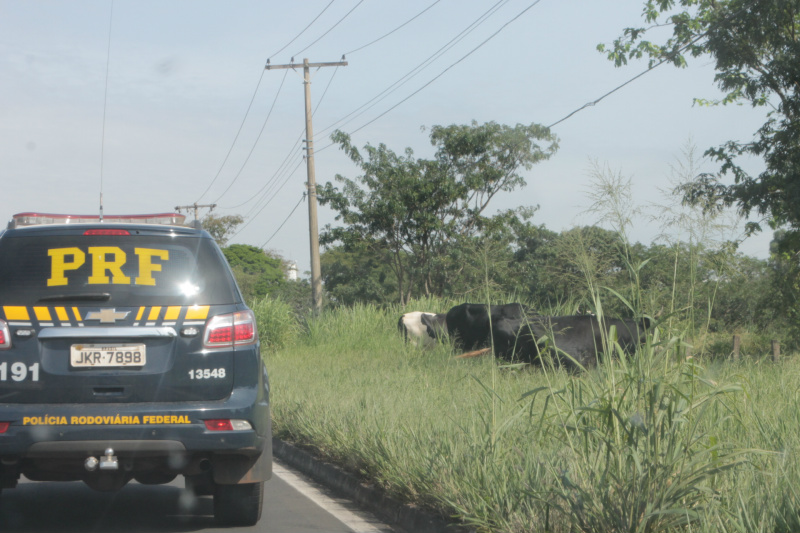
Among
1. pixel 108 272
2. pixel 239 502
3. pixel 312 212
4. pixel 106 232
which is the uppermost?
pixel 312 212

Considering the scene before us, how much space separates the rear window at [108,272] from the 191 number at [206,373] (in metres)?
0.40

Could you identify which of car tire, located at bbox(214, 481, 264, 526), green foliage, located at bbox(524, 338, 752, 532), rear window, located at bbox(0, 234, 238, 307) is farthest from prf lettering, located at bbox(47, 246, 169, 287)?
green foliage, located at bbox(524, 338, 752, 532)

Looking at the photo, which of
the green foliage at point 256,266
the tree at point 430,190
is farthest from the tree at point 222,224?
the tree at point 430,190

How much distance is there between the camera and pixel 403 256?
100 feet

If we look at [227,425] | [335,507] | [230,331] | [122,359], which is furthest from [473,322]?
[122,359]

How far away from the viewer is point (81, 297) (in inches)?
193

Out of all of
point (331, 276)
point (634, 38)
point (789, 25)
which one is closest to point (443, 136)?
point (634, 38)

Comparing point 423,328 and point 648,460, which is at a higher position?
point 423,328

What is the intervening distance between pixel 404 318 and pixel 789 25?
441 inches

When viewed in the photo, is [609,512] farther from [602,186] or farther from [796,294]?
[796,294]

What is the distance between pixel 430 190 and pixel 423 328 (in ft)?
37.9

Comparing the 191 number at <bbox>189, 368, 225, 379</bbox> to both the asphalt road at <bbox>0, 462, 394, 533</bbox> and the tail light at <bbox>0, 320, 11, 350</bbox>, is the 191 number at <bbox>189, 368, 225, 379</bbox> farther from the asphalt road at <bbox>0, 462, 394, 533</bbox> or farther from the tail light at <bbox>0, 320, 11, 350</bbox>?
the asphalt road at <bbox>0, 462, 394, 533</bbox>

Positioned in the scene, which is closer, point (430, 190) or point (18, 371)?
point (18, 371)

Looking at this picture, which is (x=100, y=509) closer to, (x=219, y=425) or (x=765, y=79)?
(x=219, y=425)
